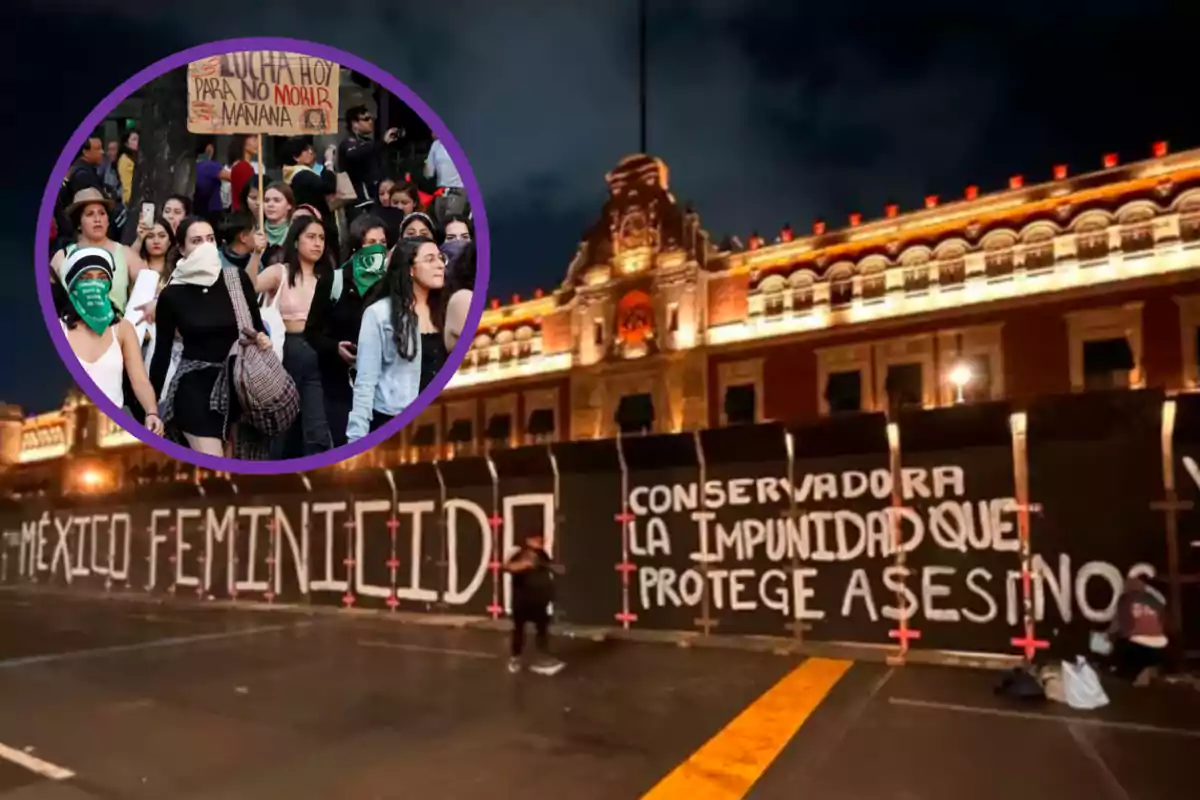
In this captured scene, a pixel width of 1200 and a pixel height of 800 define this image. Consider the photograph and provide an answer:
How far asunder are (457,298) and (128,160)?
2.02 m

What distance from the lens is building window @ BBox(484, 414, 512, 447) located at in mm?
37812

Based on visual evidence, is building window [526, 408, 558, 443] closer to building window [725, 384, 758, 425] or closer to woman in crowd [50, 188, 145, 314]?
building window [725, 384, 758, 425]

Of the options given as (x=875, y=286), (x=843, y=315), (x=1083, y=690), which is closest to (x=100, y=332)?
(x=1083, y=690)

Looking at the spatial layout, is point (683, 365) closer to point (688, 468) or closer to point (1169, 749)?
point (688, 468)

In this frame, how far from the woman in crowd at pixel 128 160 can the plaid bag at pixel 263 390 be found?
2.72 ft

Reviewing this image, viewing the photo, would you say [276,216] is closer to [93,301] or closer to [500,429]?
[93,301]

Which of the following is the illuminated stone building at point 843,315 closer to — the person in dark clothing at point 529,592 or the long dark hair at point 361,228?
the person in dark clothing at point 529,592

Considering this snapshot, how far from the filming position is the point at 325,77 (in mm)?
4684

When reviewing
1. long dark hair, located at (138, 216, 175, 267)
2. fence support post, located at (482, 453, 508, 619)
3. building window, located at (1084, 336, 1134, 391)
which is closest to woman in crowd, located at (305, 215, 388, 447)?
long dark hair, located at (138, 216, 175, 267)

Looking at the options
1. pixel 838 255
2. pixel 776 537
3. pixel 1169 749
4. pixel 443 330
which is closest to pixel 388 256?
pixel 443 330

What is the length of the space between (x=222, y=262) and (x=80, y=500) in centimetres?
2542

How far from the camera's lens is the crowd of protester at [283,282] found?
4633mm

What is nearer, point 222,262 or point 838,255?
point 222,262

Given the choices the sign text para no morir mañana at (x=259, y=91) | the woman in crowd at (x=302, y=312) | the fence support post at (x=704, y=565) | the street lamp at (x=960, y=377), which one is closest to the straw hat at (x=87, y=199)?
the sign text para no morir mañana at (x=259, y=91)
